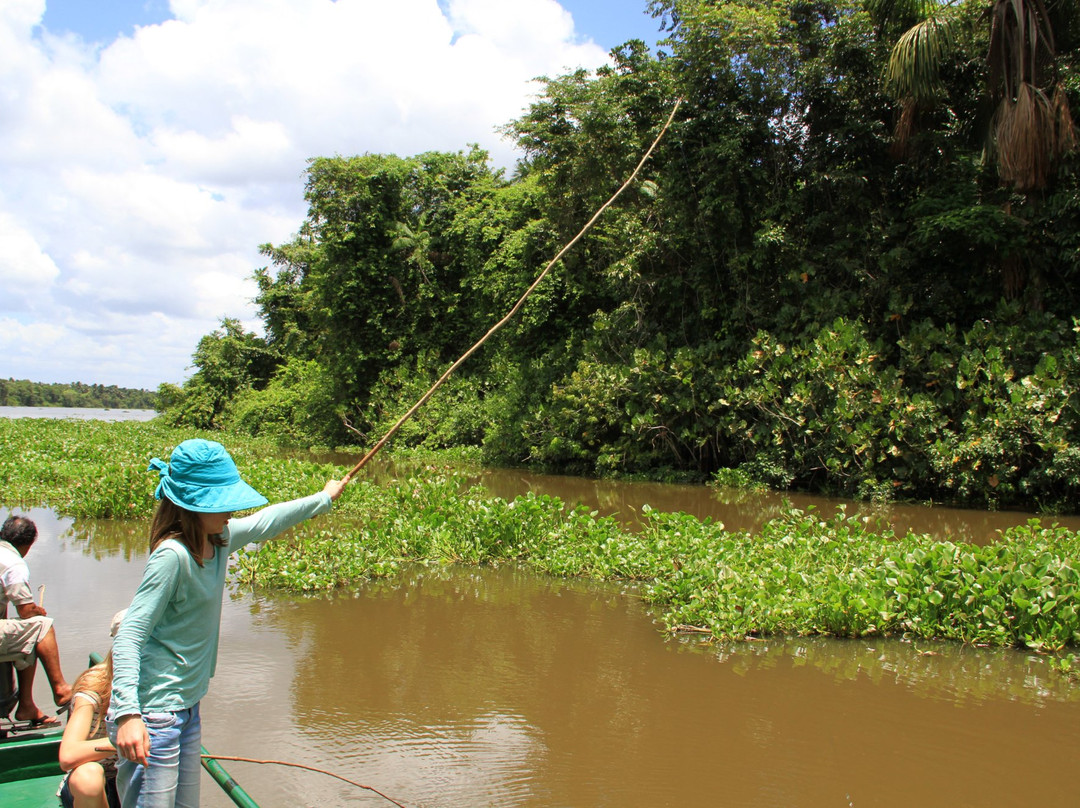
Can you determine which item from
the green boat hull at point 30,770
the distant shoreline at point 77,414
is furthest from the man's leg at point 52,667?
the distant shoreline at point 77,414

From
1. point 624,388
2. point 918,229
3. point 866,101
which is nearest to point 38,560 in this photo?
point 624,388

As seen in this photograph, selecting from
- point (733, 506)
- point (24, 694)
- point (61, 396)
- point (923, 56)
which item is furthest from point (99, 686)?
point (61, 396)

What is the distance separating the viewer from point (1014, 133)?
10969mm

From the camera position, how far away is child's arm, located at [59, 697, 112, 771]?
2.61 m

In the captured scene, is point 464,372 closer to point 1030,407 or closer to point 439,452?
point 439,452

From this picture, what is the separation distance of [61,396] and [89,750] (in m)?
98.9

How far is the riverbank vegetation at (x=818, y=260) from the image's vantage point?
449 inches

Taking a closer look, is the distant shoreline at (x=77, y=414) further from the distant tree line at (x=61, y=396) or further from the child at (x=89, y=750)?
the child at (x=89, y=750)

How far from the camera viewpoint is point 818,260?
14258 mm

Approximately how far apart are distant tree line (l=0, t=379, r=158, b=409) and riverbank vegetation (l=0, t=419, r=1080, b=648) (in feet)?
241

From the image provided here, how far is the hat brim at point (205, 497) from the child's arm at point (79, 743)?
2.85 feet

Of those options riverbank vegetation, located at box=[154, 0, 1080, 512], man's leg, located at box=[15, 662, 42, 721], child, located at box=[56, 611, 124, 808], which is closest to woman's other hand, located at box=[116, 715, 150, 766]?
child, located at box=[56, 611, 124, 808]

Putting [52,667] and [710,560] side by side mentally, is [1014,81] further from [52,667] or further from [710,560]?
[52,667]

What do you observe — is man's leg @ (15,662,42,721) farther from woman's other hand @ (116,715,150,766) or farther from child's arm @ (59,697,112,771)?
woman's other hand @ (116,715,150,766)
